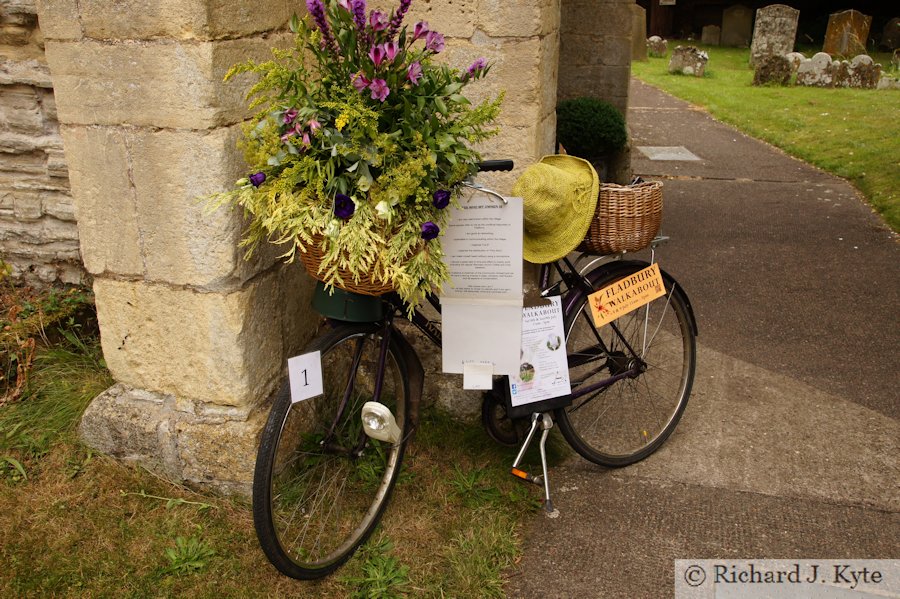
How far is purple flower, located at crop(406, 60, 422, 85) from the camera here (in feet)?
7.68

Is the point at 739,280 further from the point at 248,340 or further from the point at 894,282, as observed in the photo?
the point at 248,340

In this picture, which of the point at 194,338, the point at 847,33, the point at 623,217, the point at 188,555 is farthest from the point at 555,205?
the point at 847,33

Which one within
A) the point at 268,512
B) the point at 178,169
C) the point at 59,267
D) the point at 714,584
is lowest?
the point at 714,584

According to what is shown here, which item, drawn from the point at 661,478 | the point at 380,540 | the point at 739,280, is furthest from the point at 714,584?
the point at 739,280

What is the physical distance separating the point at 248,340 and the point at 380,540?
2.83ft

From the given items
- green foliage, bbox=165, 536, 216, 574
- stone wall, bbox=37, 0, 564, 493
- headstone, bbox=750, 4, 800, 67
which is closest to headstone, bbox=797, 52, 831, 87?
headstone, bbox=750, 4, 800, 67

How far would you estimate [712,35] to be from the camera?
21469mm

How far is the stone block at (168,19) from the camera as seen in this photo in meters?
2.49

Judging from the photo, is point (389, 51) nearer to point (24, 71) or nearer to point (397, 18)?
point (397, 18)

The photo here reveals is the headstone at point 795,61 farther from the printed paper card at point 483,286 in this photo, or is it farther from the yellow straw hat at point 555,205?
the printed paper card at point 483,286

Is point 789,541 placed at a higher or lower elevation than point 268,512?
lower

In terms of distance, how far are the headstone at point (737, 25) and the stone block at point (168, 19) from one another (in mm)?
20825

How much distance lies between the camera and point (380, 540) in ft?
9.64

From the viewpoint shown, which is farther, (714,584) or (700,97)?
(700,97)
